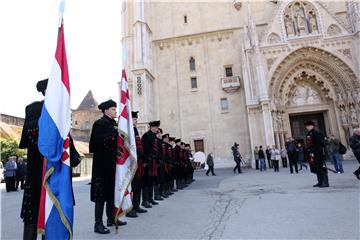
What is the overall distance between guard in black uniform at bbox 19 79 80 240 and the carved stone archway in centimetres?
1949

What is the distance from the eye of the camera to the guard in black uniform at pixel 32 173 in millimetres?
3051

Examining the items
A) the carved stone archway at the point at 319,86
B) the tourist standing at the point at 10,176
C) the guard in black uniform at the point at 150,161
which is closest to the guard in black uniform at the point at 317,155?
the guard in black uniform at the point at 150,161

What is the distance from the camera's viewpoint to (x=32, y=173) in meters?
3.13

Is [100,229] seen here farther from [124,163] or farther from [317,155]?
[317,155]

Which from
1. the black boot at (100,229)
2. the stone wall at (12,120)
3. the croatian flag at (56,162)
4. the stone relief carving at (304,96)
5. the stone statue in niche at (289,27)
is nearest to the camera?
the croatian flag at (56,162)

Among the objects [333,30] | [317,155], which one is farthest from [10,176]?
[333,30]

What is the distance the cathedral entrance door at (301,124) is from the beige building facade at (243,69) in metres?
0.09

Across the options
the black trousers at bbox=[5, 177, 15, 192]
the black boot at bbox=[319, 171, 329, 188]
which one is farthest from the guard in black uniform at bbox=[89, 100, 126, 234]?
the black trousers at bbox=[5, 177, 15, 192]

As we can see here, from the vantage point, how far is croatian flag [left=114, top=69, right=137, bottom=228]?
4.34 metres

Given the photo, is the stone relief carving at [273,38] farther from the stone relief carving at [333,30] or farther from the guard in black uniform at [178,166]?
the guard in black uniform at [178,166]

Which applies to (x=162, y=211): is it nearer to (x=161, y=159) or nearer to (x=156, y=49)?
(x=161, y=159)

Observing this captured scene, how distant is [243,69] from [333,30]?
785cm

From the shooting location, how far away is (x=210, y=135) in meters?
23.3

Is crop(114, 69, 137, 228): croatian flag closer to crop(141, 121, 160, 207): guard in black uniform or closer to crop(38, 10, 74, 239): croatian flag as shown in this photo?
crop(38, 10, 74, 239): croatian flag
